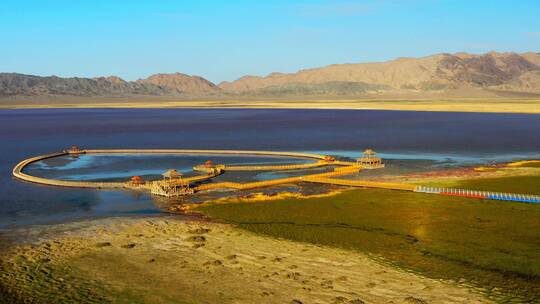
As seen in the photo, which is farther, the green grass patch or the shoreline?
the green grass patch

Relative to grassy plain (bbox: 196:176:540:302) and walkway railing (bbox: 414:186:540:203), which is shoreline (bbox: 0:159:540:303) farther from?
walkway railing (bbox: 414:186:540:203)

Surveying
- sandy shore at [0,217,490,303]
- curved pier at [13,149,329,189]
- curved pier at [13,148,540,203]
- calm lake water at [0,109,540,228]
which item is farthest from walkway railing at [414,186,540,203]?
curved pier at [13,149,329,189]

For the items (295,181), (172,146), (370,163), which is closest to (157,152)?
(172,146)

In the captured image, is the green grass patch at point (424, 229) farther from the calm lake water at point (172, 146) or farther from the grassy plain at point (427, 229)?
the calm lake water at point (172, 146)

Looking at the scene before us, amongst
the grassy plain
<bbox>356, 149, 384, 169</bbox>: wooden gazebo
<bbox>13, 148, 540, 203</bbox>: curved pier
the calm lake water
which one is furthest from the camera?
Answer: <bbox>356, 149, 384, 169</bbox>: wooden gazebo

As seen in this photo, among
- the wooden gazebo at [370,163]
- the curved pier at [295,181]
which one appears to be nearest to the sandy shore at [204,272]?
the curved pier at [295,181]

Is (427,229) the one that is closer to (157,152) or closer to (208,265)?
(208,265)
